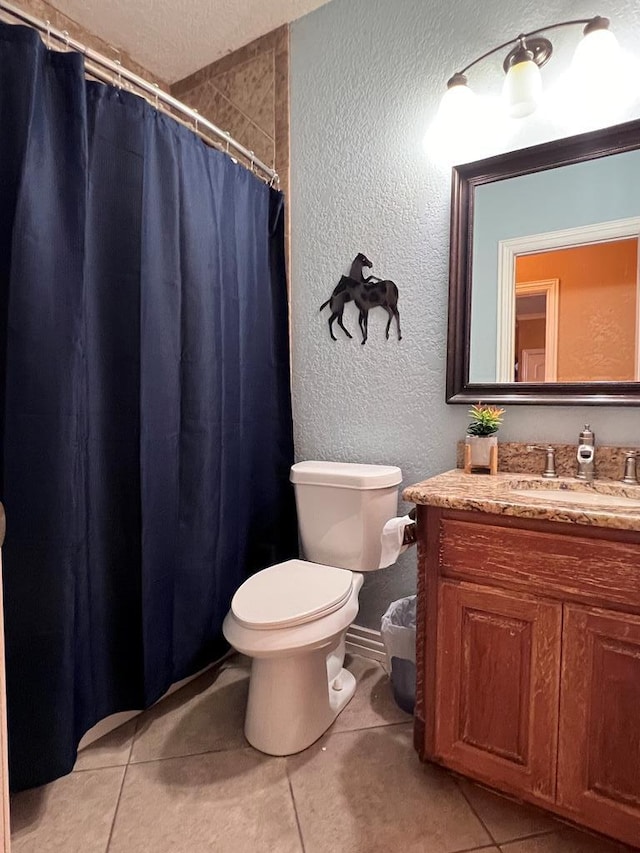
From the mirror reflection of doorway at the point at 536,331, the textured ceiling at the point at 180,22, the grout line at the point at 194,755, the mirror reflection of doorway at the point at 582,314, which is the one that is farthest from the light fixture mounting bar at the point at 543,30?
the grout line at the point at 194,755

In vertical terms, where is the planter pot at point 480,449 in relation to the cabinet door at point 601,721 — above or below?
above

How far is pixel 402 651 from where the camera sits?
5.04ft

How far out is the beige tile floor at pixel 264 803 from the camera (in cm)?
112

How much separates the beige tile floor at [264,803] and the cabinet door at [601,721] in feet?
0.54

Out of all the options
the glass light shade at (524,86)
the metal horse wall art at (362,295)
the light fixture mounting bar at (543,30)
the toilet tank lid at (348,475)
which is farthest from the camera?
the metal horse wall art at (362,295)

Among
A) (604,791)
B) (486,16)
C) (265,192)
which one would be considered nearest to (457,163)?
(486,16)

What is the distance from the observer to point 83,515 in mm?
1255

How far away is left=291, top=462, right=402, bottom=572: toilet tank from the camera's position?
64.7 inches

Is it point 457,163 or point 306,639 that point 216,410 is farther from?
point 457,163

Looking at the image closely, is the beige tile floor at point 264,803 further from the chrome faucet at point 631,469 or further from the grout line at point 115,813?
the chrome faucet at point 631,469

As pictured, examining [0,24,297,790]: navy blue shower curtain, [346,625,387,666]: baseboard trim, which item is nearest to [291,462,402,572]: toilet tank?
[0,24,297,790]: navy blue shower curtain

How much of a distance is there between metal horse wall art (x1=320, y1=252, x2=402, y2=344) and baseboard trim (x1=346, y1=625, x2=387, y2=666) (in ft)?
3.90

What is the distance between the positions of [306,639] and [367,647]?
715mm

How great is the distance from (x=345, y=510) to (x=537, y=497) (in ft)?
2.22
